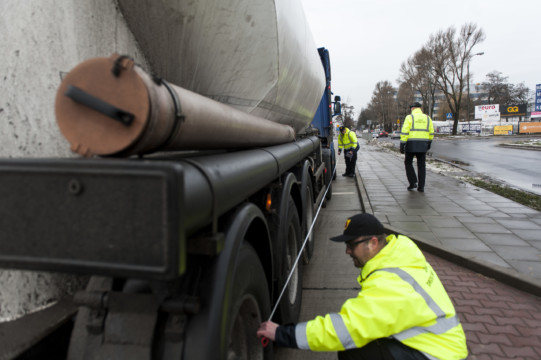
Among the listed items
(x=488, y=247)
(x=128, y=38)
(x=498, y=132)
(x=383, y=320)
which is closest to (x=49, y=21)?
(x=128, y=38)

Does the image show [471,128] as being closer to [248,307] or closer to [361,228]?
[361,228]

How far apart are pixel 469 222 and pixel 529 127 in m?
48.5

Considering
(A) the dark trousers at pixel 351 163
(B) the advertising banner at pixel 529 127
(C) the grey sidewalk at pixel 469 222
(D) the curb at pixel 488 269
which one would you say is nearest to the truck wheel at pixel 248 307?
(D) the curb at pixel 488 269

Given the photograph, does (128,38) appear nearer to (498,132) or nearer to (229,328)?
(229,328)

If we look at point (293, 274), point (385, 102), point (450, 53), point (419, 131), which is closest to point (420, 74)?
point (450, 53)

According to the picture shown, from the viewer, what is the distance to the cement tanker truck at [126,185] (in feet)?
3.15

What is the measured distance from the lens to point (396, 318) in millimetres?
1763

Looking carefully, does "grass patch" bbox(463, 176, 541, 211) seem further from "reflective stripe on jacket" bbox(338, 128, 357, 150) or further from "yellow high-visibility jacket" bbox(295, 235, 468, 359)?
"yellow high-visibility jacket" bbox(295, 235, 468, 359)

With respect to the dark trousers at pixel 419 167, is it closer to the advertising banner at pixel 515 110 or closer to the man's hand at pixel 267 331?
the man's hand at pixel 267 331

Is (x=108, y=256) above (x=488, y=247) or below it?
above

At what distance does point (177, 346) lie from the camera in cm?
125

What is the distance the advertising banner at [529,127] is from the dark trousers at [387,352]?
52.5 m

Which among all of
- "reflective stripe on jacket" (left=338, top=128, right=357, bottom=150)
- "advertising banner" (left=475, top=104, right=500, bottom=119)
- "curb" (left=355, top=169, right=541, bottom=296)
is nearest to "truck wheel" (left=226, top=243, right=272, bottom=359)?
"curb" (left=355, top=169, right=541, bottom=296)

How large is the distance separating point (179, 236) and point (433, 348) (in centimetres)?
157
